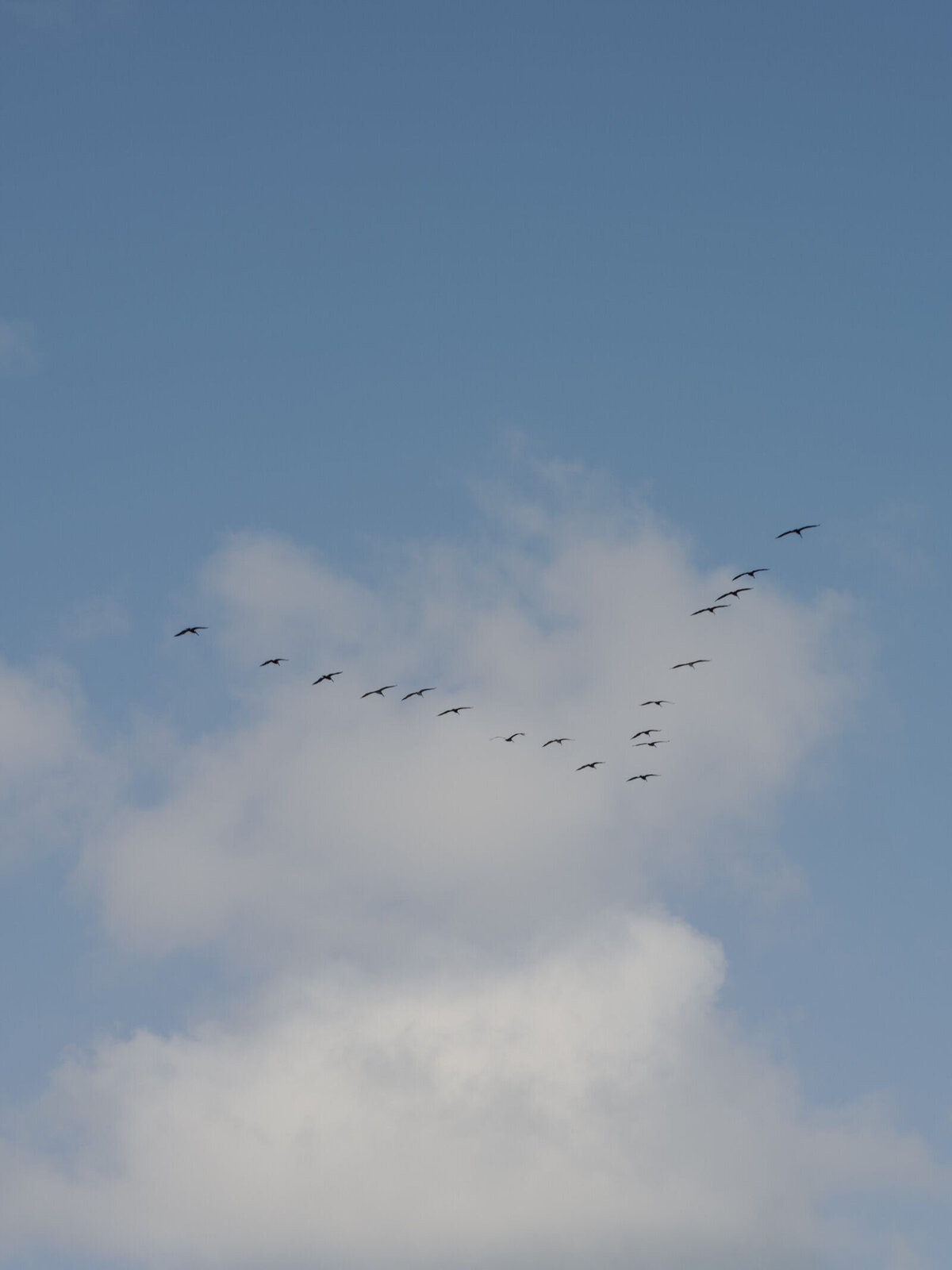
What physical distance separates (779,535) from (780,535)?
18 cm

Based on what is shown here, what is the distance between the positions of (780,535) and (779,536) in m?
0.55

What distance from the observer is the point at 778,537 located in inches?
7795

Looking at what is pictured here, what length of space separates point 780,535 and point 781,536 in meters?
0.92

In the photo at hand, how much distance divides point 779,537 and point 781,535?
24.6 inches

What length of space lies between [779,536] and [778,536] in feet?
2.06

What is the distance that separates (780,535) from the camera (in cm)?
19875

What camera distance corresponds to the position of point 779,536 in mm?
198250

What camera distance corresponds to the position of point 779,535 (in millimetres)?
198625

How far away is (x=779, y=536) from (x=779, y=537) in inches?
6.8

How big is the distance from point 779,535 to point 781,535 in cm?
120

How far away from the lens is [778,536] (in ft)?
652

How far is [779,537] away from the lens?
199 metres

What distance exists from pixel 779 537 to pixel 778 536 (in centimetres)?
47
